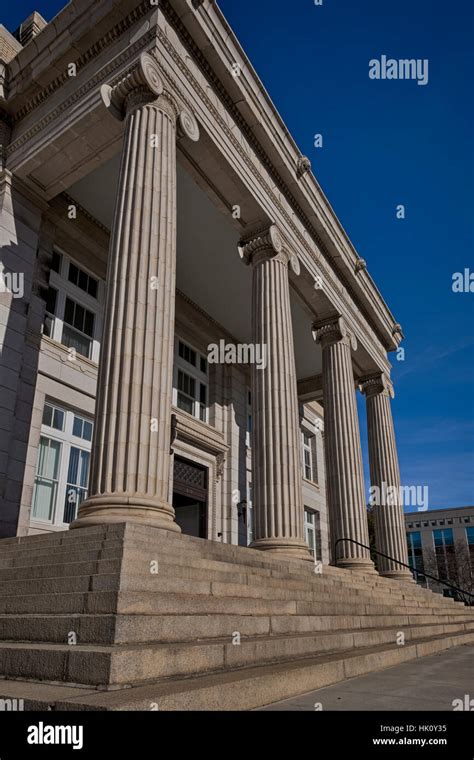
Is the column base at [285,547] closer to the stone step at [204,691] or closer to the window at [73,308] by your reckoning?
the stone step at [204,691]

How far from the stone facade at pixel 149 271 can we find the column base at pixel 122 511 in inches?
1.0

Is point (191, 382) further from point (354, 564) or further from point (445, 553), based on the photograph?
point (445, 553)

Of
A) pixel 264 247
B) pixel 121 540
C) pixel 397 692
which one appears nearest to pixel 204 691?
pixel 397 692

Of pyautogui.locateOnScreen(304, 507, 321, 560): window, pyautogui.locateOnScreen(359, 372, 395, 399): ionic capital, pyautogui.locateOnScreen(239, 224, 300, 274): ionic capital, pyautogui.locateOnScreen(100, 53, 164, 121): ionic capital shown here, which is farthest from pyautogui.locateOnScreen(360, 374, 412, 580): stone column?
pyautogui.locateOnScreen(100, 53, 164, 121): ionic capital

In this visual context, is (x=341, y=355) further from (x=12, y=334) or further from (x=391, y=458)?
(x=12, y=334)

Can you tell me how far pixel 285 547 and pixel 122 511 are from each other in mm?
5772

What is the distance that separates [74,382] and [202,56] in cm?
920

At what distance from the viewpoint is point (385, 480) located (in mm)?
23156

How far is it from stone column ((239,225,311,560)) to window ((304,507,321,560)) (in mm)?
14680

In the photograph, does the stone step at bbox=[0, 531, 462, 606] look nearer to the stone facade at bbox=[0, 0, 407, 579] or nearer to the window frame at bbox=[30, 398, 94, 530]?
the stone facade at bbox=[0, 0, 407, 579]

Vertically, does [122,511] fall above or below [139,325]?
below

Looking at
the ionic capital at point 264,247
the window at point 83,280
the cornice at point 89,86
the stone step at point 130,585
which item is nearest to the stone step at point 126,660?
the stone step at point 130,585

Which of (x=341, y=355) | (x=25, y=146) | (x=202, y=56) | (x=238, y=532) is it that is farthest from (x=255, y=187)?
(x=238, y=532)

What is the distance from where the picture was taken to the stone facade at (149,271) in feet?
32.0
